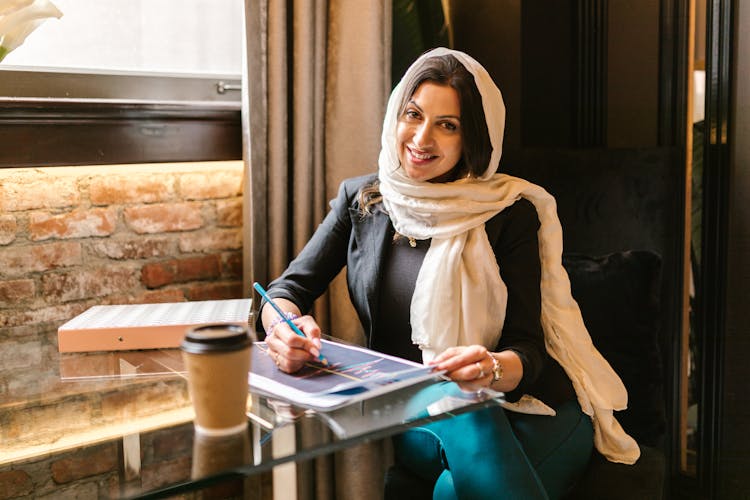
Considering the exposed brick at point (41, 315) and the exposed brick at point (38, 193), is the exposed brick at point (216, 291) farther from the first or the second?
the exposed brick at point (38, 193)

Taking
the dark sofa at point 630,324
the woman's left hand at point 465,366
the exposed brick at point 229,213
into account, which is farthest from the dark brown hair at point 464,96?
the exposed brick at point 229,213

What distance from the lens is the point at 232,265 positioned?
2.26 metres

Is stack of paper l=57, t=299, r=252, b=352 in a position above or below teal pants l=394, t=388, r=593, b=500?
above

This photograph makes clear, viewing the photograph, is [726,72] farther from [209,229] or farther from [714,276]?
[209,229]

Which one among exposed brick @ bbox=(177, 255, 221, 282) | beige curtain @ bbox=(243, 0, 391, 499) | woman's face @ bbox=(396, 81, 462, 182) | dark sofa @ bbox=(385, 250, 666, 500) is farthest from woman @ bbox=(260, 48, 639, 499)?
exposed brick @ bbox=(177, 255, 221, 282)

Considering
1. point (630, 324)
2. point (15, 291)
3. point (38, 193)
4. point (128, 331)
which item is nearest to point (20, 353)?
point (128, 331)

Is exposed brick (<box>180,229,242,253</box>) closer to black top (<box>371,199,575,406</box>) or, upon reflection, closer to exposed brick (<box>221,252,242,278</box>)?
exposed brick (<box>221,252,242,278</box>)

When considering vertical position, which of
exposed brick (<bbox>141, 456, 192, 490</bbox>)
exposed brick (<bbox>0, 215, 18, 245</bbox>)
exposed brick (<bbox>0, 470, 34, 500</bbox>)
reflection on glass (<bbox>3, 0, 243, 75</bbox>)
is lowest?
exposed brick (<bbox>0, 470, 34, 500</bbox>)

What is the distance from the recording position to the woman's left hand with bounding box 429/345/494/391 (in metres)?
1.27

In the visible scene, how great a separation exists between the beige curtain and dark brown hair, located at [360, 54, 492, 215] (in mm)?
444

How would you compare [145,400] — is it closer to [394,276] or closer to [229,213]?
[394,276]

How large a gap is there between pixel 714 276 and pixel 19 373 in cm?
149

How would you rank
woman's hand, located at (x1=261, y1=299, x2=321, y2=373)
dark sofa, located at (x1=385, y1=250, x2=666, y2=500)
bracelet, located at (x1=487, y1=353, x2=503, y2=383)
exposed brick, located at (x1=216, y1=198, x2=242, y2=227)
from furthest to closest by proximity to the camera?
exposed brick, located at (x1=216, y1=198, x2=242, y2=227) → dark sofa, located at (x1=385, y1=250, x2=666, y2=500) → bracelet, located at (x1=487, y1=353, x2=503, y2=383) → woman's hand, located at (x1=261, y1=299, x2=321, y2=373)

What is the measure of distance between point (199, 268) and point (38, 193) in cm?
46
